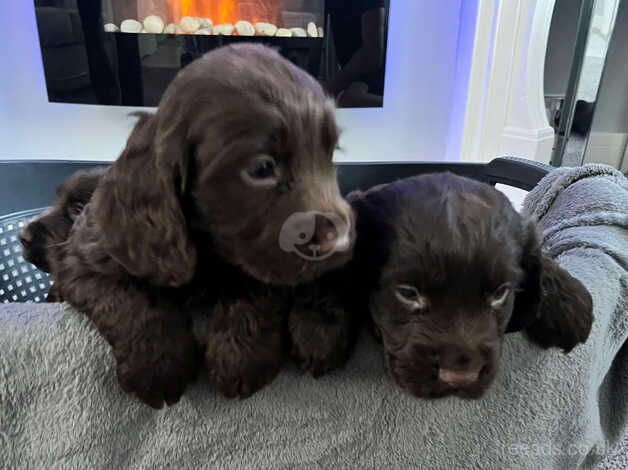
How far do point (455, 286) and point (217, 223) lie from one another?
0.33 m

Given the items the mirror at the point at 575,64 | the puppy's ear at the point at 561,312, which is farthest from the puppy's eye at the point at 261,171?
the mirror at the point at 575,64

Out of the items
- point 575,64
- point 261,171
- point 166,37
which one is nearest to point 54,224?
point 261,171

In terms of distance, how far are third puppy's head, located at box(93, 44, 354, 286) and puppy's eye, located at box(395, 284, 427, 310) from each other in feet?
0.38

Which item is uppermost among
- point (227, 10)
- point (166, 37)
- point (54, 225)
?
point (227, 10)

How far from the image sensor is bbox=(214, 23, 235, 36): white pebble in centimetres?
249

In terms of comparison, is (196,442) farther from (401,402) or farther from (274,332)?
(401,402)

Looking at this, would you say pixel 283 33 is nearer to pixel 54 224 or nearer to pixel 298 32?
pixel 298 32

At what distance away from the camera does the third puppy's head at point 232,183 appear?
0.66 meters

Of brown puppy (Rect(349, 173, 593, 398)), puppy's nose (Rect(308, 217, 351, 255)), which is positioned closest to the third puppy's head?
puppy's nose (Rect(308, 217, 351, 255))

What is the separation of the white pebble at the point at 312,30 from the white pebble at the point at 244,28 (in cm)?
26

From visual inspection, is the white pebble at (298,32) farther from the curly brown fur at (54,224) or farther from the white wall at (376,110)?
the curly brown fur at (54,224)

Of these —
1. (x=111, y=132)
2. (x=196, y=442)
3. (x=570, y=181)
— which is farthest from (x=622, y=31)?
(x=196, y=442)

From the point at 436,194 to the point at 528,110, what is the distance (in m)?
1.97

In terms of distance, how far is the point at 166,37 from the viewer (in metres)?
2.49
